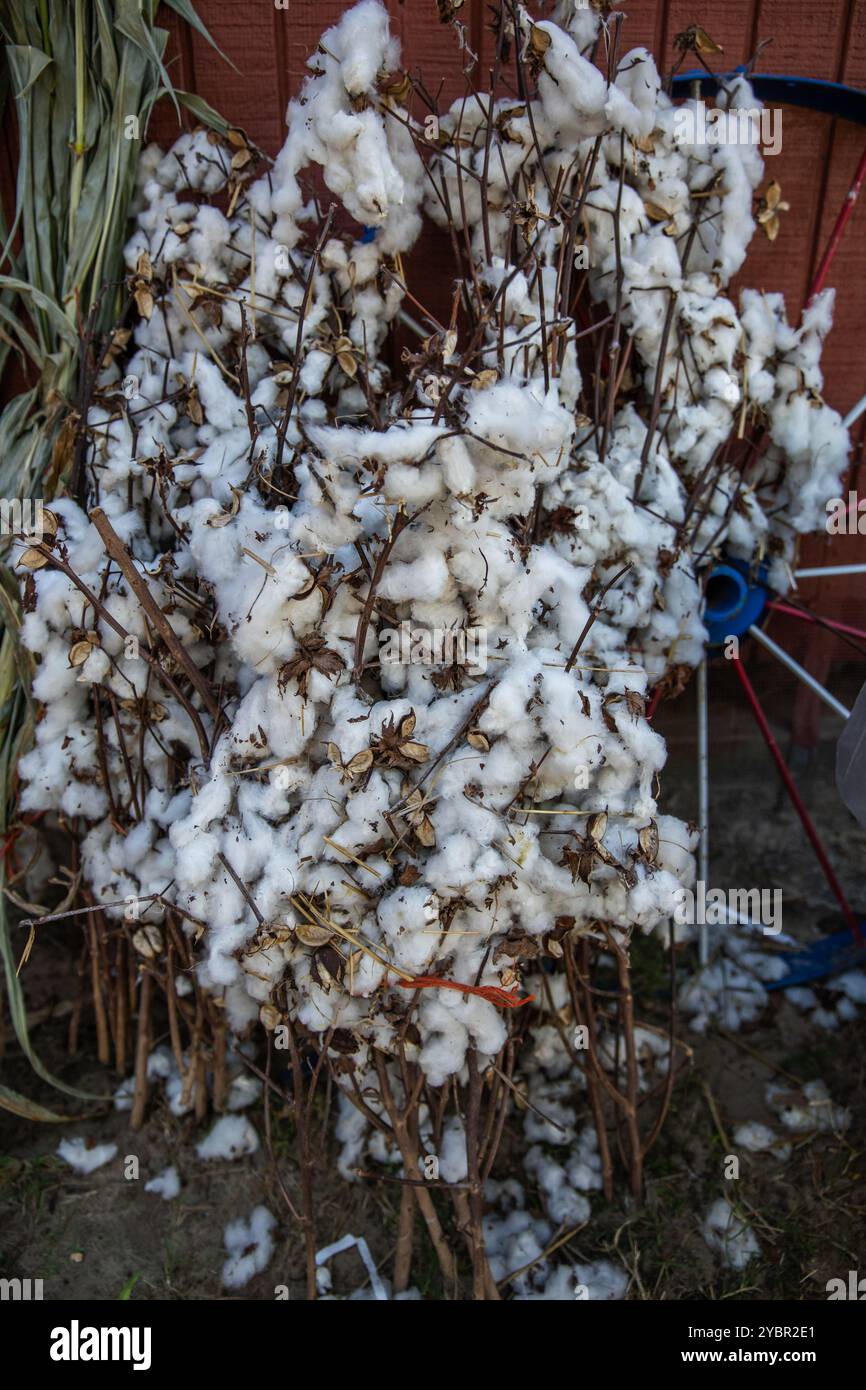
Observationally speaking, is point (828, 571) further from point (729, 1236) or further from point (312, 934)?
point (312, 934)

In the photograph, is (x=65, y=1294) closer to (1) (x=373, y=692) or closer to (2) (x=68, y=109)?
(1) (x=373, y=692)

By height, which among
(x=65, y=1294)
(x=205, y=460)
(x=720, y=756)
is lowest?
(x=65, y=1294)

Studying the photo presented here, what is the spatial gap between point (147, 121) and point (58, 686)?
1.12 metres

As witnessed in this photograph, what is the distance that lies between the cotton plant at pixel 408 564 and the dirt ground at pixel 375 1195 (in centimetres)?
10

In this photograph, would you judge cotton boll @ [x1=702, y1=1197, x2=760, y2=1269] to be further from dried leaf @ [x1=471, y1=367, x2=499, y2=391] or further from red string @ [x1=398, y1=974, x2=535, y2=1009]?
dried leaf @ [x1=471, y1=367, x2=499, y2=391]

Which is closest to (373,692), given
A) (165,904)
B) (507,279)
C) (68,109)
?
(165,904)

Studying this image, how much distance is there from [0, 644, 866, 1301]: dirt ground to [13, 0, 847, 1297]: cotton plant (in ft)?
0.34

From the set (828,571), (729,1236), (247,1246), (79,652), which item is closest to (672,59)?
(828,571)

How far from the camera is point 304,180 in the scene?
6.59 feet

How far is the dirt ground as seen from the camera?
180 cm

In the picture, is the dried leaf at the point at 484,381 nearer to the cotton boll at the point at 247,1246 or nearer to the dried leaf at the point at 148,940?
the dried leaf at the point at 148,940

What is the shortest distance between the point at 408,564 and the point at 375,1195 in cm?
125

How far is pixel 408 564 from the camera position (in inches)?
59.0

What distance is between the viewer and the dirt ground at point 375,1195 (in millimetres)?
1804
